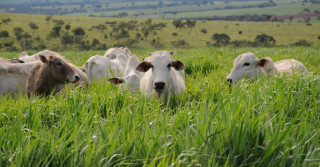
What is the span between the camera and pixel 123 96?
496 cm

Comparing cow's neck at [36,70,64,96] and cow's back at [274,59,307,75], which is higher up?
cow's neck at [36,70,64,96]

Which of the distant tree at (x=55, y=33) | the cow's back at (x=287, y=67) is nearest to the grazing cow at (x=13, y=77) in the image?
the cow's back at (x=287, y=67)

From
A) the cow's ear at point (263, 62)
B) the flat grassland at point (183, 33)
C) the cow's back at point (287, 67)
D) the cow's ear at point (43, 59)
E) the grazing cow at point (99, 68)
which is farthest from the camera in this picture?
the flat grassland at point (183, 33)

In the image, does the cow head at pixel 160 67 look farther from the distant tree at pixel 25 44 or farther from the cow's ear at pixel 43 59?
the distant tree at pixel 25 44

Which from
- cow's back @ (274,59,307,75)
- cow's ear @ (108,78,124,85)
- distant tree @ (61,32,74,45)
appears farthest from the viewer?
distant tree @ (61,32,74,45)

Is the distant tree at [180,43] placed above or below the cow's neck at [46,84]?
below

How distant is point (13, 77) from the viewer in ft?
22.6

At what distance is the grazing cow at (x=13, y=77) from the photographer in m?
6.71

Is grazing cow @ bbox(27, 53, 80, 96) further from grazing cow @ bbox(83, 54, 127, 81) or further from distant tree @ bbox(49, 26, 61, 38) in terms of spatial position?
distant tree @ bbox(49, 26, 61, 38)

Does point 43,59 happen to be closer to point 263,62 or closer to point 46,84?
point 46,84

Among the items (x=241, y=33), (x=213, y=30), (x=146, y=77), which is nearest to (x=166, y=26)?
(x=213, y=30)

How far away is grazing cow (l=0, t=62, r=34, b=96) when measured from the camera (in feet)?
22.0

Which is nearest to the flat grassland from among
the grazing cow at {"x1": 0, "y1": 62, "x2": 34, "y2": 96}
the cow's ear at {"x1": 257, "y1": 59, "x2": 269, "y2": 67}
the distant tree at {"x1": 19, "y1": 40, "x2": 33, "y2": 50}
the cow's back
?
the distant tree at {"x1": 19, "y1": 40, "x2": 33, "y2": 50}

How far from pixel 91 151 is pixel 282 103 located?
2.48 metres
